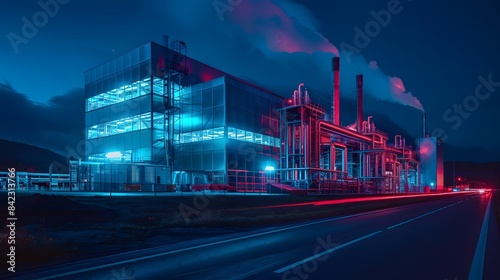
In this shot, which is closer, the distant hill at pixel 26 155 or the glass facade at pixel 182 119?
the glass facade at pixel 182 119

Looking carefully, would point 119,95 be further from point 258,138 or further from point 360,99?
point 360,99

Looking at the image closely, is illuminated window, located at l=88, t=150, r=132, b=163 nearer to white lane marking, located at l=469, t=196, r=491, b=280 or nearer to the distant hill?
A: white lane marking, located at l=469, t=196, r=491, b=280

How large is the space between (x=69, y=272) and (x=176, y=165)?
44.0 m

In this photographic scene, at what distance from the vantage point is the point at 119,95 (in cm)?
5238

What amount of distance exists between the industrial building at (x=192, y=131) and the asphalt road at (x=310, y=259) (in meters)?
30.9

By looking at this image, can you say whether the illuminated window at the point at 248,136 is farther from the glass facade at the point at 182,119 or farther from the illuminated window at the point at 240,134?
the illuminated window at the point at 240,134

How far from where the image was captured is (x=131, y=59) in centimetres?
5119

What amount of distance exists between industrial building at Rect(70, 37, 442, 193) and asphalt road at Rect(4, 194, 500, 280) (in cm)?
3093

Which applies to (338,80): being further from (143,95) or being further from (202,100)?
(143,95)

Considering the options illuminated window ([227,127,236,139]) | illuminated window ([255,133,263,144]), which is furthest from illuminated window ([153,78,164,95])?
illuminated window ([255,133,263,144])

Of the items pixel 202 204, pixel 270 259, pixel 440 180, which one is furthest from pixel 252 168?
pixel 440 180

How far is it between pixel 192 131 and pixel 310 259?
43.1m

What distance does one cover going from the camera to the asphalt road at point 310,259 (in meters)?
7.29

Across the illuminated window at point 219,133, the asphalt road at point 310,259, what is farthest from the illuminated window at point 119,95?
the asphalt road at point 310,259
